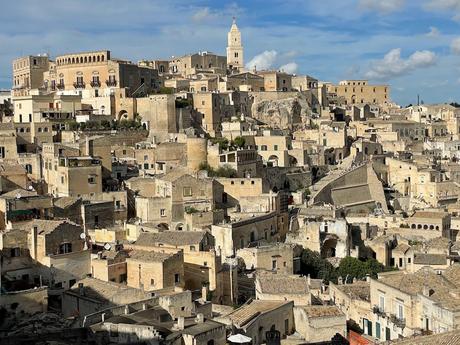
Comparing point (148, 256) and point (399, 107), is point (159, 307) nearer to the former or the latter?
point (148, 256)

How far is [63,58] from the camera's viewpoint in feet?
165

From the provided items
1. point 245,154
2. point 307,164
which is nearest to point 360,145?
point 307,164

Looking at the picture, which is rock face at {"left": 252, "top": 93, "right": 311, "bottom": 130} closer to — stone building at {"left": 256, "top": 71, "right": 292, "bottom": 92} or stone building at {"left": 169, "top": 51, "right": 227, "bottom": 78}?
stone building at {"left": 256, "top": 71, "right": 292, "bottom": 92}

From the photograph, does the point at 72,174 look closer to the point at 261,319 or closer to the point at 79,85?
the point at 261,319

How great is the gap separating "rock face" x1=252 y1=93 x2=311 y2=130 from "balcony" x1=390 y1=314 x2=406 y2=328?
3149cm

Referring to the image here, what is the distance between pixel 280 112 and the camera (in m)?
51.7

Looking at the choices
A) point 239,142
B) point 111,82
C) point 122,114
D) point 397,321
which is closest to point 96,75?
point 111,82

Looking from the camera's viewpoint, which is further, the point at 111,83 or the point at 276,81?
the point at 276,81

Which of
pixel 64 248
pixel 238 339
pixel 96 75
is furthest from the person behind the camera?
pixel 96 75

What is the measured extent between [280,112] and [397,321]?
3264 centimetres

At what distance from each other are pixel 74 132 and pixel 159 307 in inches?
865

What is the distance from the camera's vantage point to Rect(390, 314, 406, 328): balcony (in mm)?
19938

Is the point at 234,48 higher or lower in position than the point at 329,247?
Answer: higher

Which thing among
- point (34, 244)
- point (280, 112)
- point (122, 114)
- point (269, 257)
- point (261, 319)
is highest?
point (280, 112)
